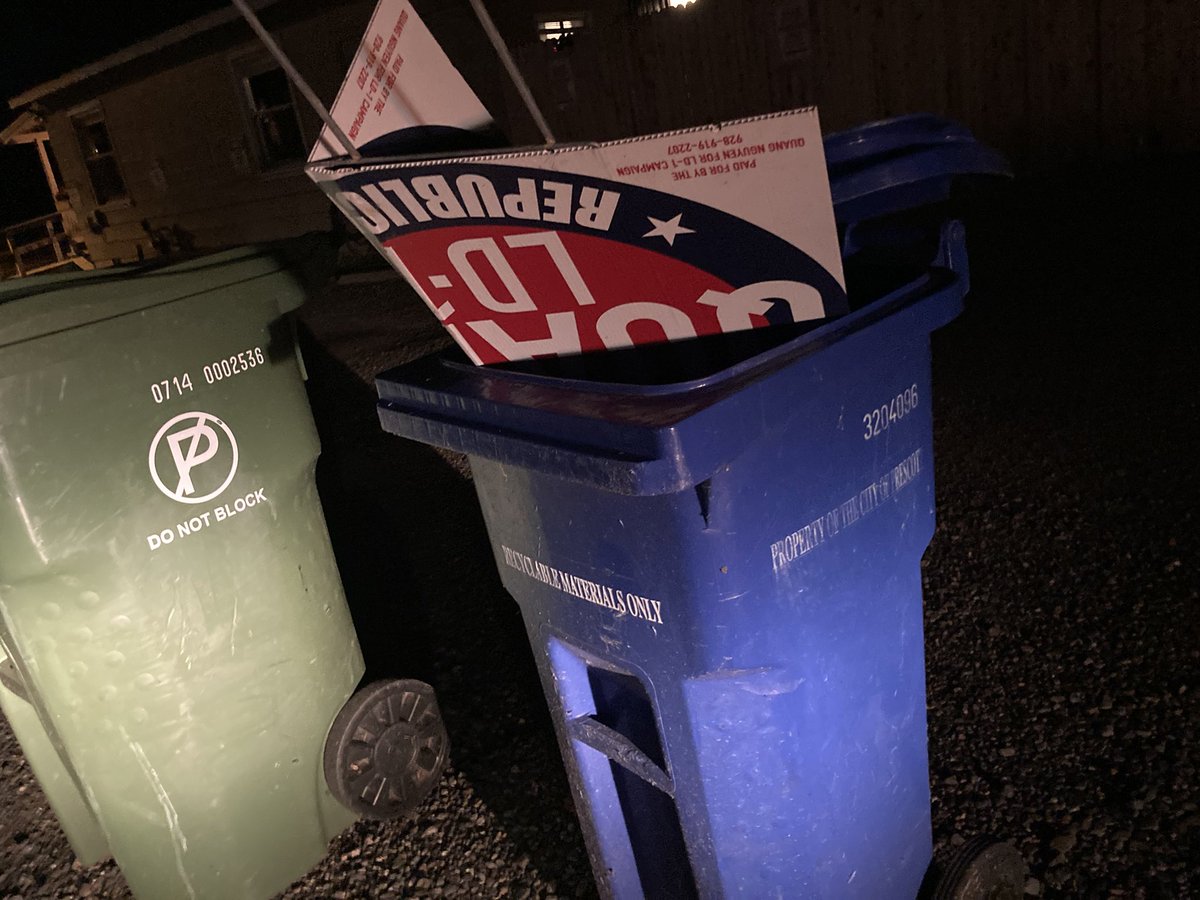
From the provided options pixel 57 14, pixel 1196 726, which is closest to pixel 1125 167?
pixel 1196 726

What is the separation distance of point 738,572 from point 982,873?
41.0 inches

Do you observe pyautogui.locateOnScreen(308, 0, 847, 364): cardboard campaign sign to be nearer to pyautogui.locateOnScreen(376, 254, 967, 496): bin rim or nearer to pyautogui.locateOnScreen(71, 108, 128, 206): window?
pyautogui.locateOnScreen(376, 254, 967, 496): bin rim

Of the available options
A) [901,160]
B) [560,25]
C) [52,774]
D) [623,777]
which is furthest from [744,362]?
[560,25]

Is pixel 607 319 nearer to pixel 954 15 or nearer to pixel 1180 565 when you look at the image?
pixel 1180 565

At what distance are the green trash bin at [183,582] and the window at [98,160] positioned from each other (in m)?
18.8

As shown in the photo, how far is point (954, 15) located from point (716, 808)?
8260mm

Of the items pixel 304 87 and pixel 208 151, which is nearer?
pixel 304 87

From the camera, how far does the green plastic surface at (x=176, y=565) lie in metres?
2.00

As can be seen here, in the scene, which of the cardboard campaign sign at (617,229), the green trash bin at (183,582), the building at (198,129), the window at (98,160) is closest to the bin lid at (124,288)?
the green trash bin at (183,582)

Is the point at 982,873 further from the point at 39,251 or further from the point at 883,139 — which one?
the point at 39,251

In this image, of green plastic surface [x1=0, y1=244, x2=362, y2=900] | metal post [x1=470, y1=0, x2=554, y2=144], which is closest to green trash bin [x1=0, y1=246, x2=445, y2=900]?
green plastic surface [x1=0, y1=244, x2=362, y2=900]

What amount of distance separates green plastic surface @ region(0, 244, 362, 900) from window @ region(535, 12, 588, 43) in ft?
36.5

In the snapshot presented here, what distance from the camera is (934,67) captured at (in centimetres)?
817

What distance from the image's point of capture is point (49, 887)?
282 cm
